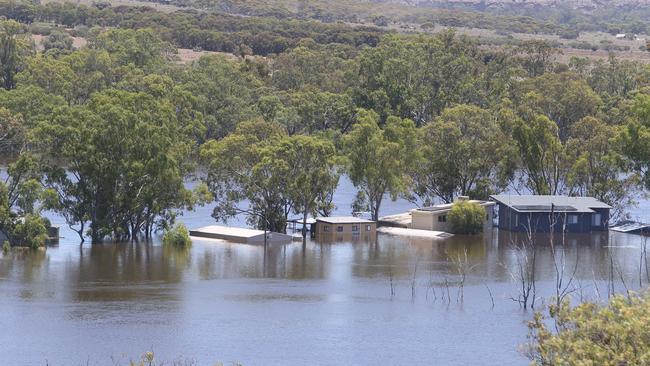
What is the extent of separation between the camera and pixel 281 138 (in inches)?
2758

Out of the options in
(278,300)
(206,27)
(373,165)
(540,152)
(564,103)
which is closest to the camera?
(278,300)

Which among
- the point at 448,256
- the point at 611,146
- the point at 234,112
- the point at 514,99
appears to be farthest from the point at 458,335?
the point at 514,99

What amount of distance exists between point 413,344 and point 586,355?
1967 cm

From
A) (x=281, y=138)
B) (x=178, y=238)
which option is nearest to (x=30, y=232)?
(x=178, y=238)

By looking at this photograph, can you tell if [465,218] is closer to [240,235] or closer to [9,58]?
[240,235]

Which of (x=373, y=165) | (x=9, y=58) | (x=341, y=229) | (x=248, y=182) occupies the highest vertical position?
(x=9, y=58)

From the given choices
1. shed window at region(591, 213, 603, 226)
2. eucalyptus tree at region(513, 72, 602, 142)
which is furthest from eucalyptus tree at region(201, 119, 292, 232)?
eucalyptus tree at region(513, 72, 602, 142)

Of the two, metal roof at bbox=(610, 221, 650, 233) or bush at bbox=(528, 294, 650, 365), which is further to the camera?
metal roof at bbox=(610, 221, 650, 233)

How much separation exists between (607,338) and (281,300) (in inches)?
1077

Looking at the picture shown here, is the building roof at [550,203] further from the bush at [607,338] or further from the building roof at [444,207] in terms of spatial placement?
the bush at [607,338]

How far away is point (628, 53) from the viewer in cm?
17788

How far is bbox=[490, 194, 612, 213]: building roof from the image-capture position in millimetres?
70125

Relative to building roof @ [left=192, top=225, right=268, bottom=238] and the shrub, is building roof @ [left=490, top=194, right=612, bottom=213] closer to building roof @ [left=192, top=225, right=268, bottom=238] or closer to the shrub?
building roof @ [left=192, top=225, right=268, bottom=238]

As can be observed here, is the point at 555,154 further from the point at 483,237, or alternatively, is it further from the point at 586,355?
the point at 586,355
